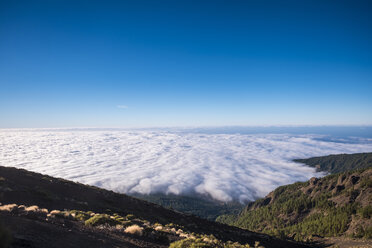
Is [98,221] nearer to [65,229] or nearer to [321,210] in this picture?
[65,229]

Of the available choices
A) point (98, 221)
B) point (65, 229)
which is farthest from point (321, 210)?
point (65, 229)

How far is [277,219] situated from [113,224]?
16705 centimetres

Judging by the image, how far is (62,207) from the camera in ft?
64.8

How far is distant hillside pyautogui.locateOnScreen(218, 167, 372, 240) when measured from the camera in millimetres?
81250

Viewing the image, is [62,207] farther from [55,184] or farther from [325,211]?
[325,211]

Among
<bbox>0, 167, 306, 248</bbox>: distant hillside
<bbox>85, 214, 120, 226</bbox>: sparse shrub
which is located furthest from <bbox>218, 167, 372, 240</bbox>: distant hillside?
<bbox>85, 214, 120, 226</bbox>: sparse shrub

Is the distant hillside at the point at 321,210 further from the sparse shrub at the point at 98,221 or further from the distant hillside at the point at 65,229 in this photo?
the sparse shrub at the point at 98,221

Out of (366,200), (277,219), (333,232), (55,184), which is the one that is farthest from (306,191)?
(55,184)

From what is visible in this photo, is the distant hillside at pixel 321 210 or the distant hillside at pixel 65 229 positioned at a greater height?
the distant hillside at pixel 65 229

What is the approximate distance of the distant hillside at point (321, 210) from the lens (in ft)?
267

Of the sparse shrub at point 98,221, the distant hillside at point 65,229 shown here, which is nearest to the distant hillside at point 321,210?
the distant hillside at point 65,229

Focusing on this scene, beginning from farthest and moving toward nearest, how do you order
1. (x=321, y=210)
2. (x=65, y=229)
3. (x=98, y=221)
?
(x=321, y=210) < (x=98, y=221) < (x=65, y=229)

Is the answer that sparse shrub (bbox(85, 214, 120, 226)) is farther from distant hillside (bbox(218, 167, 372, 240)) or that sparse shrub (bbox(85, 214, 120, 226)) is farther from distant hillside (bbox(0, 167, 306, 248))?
distant hillside (bbox(218, 167, 372, 240))

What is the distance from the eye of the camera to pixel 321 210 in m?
122
